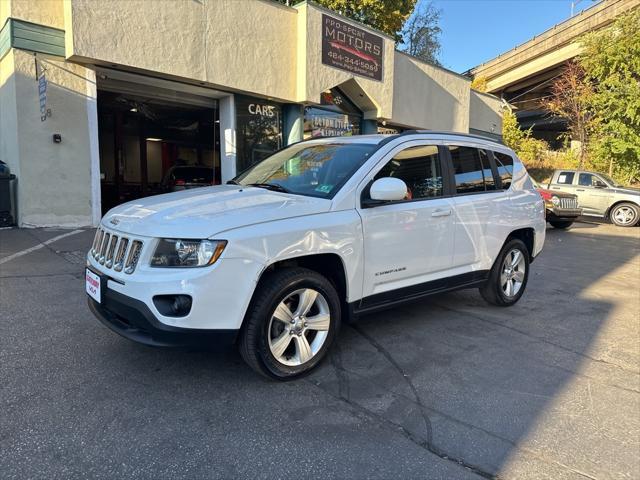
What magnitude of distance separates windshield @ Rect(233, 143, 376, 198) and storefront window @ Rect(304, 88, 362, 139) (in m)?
9.12

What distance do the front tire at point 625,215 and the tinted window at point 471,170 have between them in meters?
13.4

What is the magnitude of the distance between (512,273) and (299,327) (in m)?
3.23

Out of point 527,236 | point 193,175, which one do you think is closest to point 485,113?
point 193,175

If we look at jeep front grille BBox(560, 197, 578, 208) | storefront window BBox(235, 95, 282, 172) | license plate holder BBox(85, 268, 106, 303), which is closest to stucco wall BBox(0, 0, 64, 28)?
storefront window BBox(235, 95, 282, 172)

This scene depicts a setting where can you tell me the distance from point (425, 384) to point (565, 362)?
1.47m

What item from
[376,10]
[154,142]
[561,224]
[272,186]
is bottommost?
[561,224]

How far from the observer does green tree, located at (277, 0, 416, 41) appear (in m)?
20.5

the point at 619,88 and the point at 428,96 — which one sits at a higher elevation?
the point at 619,88

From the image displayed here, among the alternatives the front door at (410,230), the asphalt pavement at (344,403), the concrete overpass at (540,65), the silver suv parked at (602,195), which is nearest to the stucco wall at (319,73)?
the silver suv parked at (602,195)

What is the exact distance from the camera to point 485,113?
22.3 metres

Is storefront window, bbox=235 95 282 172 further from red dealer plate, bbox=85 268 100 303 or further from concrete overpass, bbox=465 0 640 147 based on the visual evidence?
concrete overpass, bbox=465 0 640 147

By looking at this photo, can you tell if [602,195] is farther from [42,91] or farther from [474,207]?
[42,91]

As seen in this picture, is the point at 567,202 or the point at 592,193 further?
the point at 592,193

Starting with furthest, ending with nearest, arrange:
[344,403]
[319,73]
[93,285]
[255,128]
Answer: [319,73]
[255,128]
[93,285]
[344,403]
